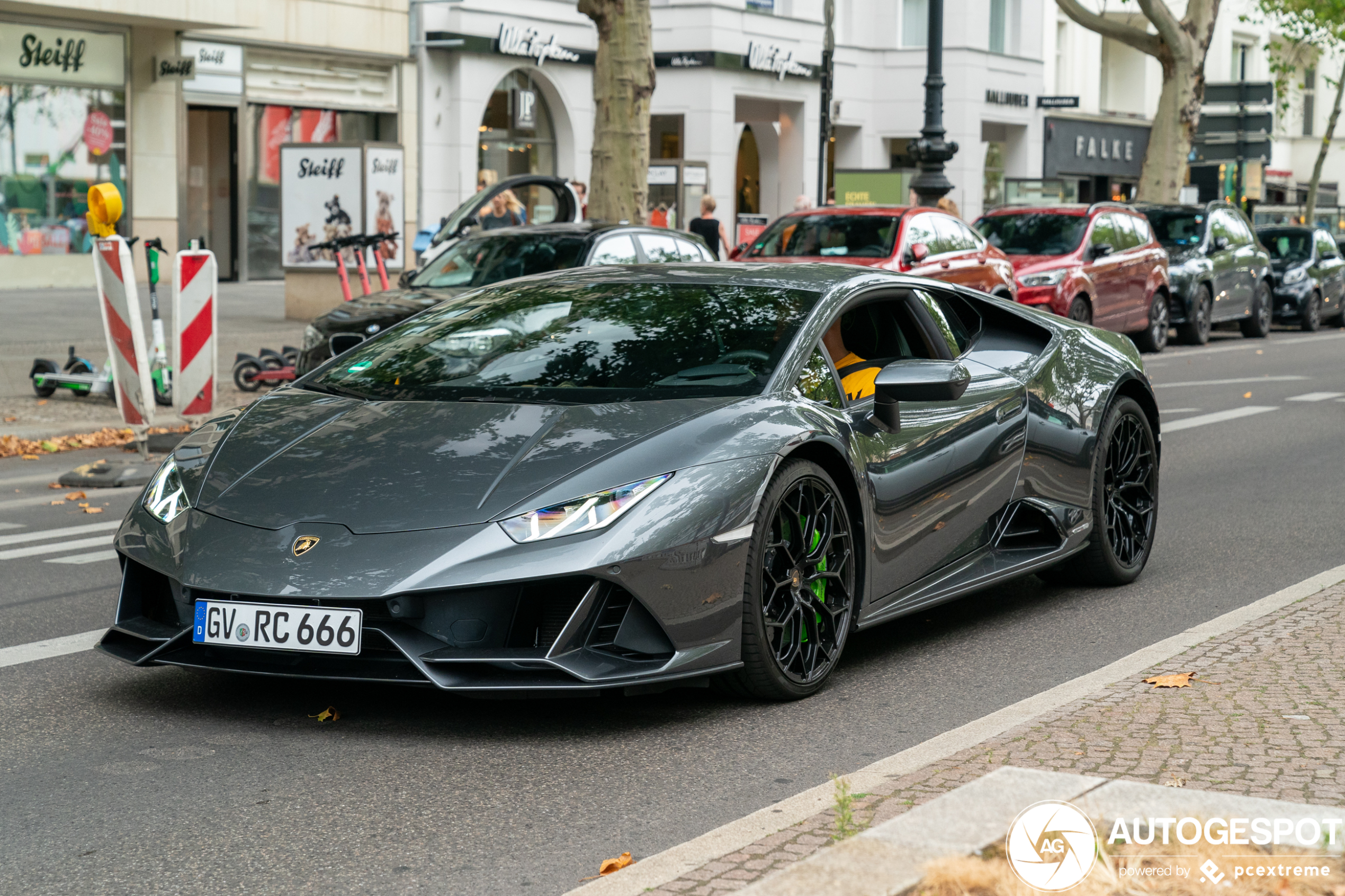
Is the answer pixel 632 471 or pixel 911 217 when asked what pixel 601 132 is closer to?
pixel 911 217

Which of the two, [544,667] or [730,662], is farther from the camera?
[730,662]

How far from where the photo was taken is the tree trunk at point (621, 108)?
59.4 ft

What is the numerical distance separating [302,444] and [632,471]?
1.06m

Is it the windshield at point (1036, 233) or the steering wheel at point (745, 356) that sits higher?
the windshield at point (1036, 233)

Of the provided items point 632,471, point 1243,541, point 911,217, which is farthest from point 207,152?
point 632,471

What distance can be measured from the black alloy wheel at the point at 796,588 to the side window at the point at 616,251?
861 centimetres

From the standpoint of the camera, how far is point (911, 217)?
56.6ft

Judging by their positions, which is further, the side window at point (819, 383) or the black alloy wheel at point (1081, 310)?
the black alloy wheel at point (1081, 310)

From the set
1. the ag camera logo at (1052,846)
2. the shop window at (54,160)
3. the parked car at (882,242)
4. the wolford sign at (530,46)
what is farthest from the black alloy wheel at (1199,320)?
the ag camera logo at (1052,846)

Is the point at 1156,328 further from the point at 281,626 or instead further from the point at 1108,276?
the point at 281,626

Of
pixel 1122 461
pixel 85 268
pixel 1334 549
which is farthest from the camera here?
pixel 85 268

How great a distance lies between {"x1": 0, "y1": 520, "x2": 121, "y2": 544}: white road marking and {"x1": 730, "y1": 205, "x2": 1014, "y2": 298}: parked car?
912cm

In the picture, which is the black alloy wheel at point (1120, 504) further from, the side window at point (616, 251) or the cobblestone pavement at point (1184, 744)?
the side window at point (616, 251)

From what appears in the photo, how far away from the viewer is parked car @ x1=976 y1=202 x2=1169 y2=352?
762 inches
